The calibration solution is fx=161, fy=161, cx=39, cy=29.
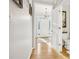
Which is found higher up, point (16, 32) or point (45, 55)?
point (16, 32)

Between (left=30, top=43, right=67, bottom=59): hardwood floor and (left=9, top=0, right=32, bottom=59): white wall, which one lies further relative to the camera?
(left=30, top=43, right=67, bottom=59): hardwood floor

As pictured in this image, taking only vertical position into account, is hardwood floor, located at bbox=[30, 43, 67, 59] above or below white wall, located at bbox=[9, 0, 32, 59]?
below

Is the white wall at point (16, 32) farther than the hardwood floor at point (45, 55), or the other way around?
the hardwood floor at point (45, 55)

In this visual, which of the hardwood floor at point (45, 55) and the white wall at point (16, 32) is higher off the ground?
the white wall at point (16, 32)

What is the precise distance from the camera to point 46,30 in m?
20.4

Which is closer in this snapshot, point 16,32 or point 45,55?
point 16,32
